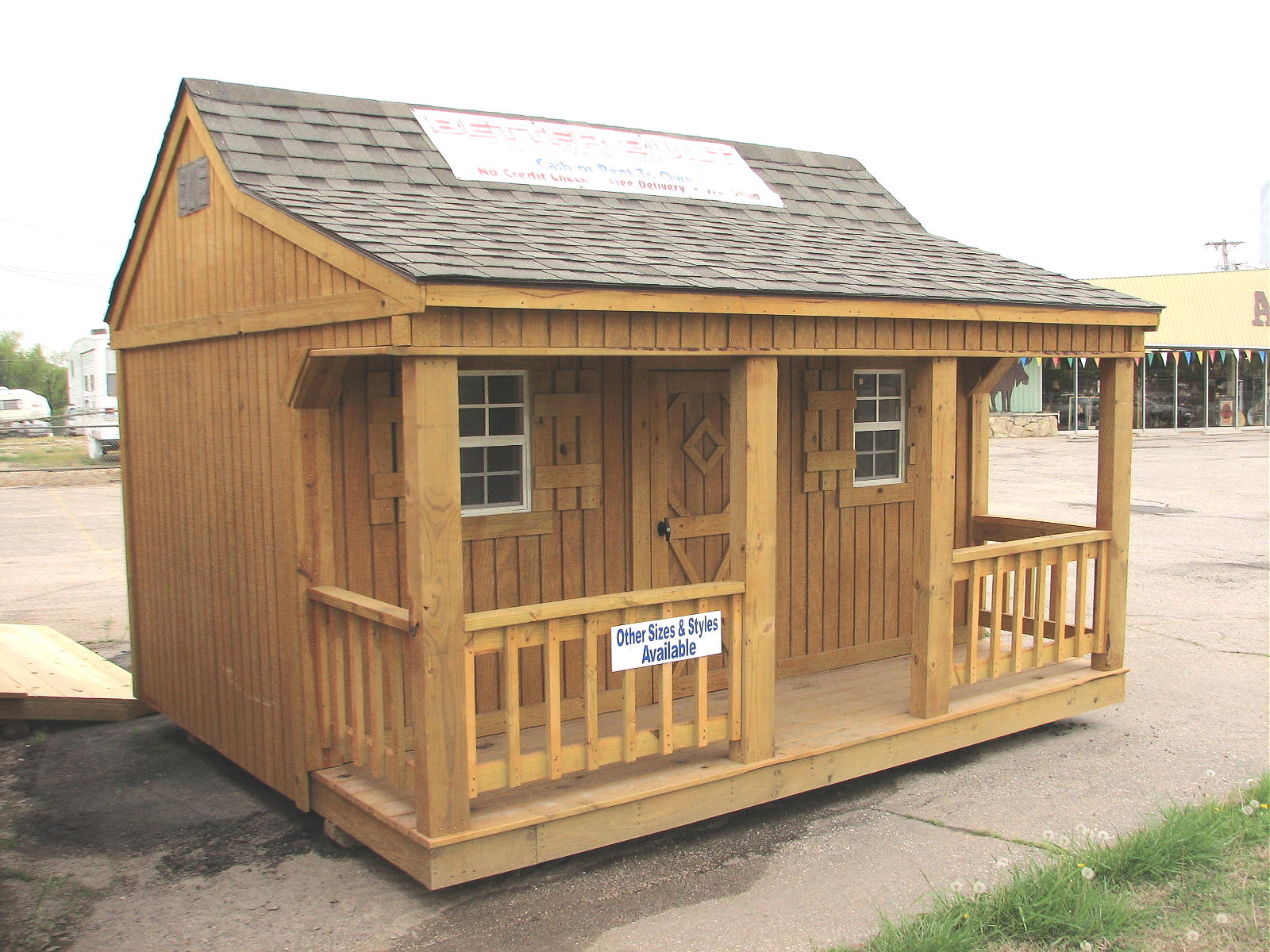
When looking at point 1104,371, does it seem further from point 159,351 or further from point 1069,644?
point 159,351

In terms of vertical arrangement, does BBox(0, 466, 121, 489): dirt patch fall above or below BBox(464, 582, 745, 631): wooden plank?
below

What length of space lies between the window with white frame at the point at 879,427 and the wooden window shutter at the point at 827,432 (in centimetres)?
16

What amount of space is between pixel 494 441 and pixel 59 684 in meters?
3.78

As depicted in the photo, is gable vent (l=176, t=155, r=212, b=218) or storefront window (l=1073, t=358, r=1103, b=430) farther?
storefront window (l=1073, t=358, r=1103, b=430)

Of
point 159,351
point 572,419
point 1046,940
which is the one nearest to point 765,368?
point 572,419

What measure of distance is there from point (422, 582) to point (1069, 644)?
442cm

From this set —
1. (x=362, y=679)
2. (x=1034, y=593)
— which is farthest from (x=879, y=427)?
(x=362, y=679)

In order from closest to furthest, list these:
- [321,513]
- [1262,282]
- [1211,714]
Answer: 1. [321,513]
2. [1211,714]
3. [1262,282]

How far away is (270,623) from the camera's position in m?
5.96

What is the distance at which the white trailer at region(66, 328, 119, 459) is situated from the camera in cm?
3045

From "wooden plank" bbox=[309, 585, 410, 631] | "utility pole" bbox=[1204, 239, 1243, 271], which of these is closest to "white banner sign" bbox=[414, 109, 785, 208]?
"wooden plank" bbox=[309, 585, 410, 631]

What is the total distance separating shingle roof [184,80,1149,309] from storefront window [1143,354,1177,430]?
32.0m

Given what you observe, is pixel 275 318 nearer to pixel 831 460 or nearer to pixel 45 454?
pixel 831 460

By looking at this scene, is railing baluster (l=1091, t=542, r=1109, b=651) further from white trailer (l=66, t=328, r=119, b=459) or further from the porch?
white trailer (l=66, t=328, r=119, b=459)
